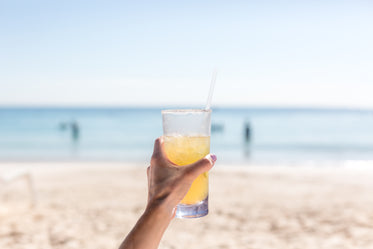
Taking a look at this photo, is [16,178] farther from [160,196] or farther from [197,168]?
[197,168]

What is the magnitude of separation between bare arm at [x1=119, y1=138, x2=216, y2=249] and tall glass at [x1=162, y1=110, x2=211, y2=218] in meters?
0.21

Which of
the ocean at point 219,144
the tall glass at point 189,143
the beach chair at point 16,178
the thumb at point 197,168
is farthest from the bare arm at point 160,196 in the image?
the ocean at point 219,144

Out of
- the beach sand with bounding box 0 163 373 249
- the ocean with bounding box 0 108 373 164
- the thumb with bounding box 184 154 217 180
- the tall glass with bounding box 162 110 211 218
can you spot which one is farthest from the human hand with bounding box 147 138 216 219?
the ocean with bounding box 0 108 373 164

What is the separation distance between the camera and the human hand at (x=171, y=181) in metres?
1.37

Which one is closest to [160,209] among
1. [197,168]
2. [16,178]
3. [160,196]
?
[160,196]

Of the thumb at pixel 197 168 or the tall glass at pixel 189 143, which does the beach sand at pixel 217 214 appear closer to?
the tall glass at pixel 189 143

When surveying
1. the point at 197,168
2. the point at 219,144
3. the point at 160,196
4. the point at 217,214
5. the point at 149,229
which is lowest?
the point at 219,144

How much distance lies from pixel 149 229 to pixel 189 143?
0.48 m

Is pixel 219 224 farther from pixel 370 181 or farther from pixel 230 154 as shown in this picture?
pixel 230 154

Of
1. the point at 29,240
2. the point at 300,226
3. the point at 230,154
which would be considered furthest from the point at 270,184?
the point at 230,154

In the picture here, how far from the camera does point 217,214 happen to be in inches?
207

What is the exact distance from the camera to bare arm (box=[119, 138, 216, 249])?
1311mm

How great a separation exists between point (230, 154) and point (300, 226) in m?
10.5

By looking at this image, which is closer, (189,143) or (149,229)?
(149,229)
